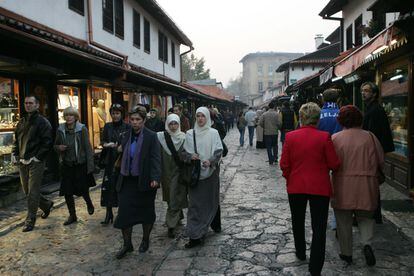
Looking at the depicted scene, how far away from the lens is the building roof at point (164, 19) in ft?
57.4

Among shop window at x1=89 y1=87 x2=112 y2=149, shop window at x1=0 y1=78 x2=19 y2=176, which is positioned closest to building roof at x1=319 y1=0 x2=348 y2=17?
shop window at x1=89 y1=87 x2=112 y2=149

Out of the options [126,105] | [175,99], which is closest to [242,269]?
[126,105]

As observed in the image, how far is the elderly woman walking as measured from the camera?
4.48m

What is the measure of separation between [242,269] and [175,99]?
16587 mm

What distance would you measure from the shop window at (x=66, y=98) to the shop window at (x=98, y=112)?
747 mm

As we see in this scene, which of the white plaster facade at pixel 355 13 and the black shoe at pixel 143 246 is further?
the white plaster facade at pixel 355 13

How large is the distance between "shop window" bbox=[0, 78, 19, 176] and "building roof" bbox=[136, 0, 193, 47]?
373 inches

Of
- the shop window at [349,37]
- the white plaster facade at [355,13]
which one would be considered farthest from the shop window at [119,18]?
the shop window at [349,37]

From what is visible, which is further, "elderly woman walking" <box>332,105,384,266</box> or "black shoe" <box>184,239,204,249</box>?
"black shoe" <box>184,239,204,249</box>

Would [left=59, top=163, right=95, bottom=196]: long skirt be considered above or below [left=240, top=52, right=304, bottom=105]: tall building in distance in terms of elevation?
below

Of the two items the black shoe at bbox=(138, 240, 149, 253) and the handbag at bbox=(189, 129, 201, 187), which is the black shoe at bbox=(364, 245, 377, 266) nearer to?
the handbag at bbox=(189, 129, 201, 187)

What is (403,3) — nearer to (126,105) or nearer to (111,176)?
(111,176)

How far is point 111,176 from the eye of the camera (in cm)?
643

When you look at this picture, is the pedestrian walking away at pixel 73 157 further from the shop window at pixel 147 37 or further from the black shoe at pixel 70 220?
the shop window at pixel 147 37
